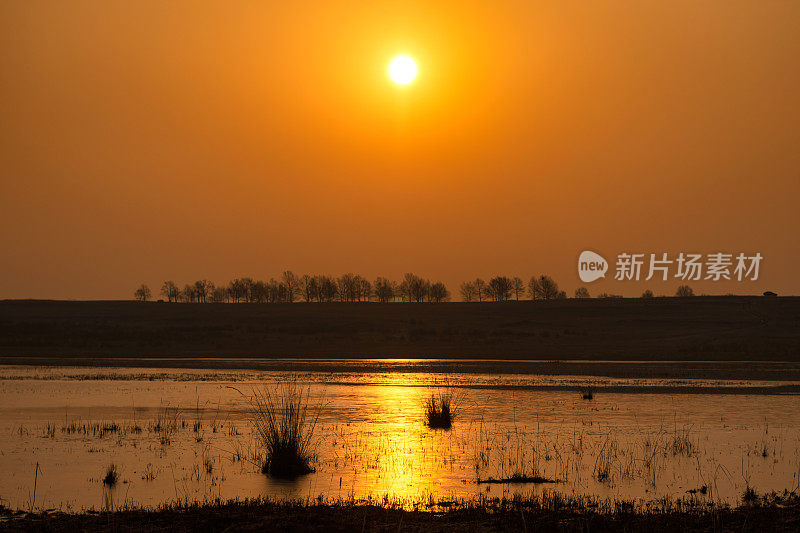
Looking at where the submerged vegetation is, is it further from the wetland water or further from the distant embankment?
the distant embankment

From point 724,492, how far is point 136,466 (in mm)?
11175

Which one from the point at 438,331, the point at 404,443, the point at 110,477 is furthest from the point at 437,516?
the point at 438,331

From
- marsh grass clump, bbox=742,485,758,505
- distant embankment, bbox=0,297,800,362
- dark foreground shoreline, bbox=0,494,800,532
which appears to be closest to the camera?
dark foreground shoreline, bbox=0,494,800,532

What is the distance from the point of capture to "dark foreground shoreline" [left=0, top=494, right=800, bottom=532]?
41.4 feet

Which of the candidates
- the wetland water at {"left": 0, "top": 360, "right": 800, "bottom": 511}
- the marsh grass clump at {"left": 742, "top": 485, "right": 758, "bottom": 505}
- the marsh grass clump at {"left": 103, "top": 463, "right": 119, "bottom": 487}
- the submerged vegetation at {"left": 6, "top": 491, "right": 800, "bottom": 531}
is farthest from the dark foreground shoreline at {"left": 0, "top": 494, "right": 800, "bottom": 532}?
the marsh grass clump at {"left": 103, "top": 463, "right": 119, "bottom": 487}

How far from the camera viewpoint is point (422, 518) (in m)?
13.3

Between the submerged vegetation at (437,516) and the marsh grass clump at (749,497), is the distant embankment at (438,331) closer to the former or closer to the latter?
the marsh grass clump at (749,497)

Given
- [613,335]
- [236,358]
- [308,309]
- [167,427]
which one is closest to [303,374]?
[236,358]

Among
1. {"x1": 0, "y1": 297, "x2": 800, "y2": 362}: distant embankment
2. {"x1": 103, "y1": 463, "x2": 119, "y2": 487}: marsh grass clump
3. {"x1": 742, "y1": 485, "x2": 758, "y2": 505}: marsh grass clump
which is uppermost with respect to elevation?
{"x1": 0, "y1": 297, "x2": 800, "y2": 362}: distant embankment

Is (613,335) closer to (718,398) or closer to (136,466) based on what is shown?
(718,398)

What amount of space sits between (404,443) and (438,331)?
8192 cm

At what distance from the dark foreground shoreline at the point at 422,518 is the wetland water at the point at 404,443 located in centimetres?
115

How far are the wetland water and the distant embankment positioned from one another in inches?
1253

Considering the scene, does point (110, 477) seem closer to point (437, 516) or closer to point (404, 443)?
point (437, 516)
